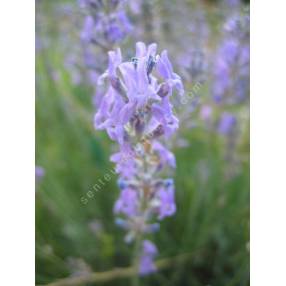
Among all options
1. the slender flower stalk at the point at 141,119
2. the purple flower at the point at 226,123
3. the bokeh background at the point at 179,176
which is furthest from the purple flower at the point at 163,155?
the purple flower at the point at 226,123

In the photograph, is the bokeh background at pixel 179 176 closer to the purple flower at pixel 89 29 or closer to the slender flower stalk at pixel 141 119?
the purple flower at pixel 89 29

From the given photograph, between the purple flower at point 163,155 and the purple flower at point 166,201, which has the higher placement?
the purple flower at point 163,155

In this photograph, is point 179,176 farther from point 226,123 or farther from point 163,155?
point 163,155

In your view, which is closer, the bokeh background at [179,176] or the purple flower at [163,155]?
the purple flower at [163,155]

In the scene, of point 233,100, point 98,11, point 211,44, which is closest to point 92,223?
point 233,100

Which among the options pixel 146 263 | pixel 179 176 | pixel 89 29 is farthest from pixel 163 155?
pixel 179 176
